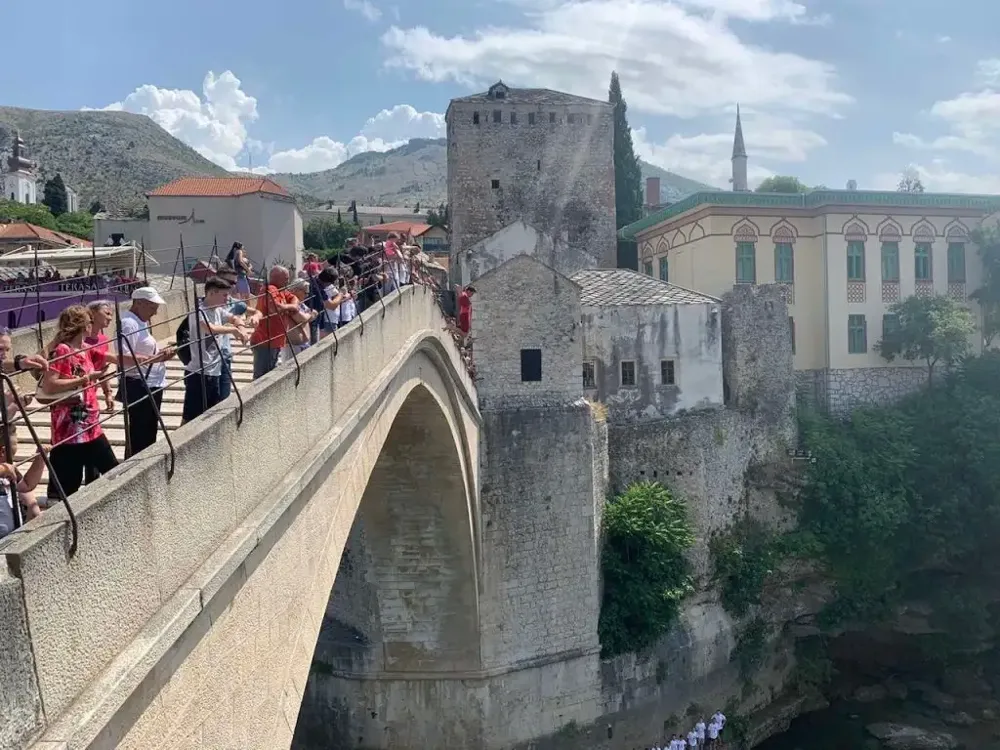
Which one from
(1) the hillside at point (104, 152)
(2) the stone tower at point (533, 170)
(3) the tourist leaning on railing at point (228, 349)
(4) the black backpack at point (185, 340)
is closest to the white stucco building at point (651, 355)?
(2) the stone tower at point (533, 170)

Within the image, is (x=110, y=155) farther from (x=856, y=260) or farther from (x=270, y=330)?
(x=270, y=330)

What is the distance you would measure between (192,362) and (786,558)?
58.3 ft

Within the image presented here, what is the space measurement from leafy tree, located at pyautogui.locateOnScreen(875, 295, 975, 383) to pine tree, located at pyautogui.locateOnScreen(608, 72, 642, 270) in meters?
15.2

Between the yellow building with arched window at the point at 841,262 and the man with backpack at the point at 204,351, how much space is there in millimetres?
19888

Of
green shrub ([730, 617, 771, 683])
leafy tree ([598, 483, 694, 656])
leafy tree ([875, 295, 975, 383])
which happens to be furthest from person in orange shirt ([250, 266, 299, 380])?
leafy tree ([875, 295, 975, 383])

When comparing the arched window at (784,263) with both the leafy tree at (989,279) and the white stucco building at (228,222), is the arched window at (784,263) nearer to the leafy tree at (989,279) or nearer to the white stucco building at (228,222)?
the leafy tree at (989,279)

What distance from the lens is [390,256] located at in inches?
451

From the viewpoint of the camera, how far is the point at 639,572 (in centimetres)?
1716

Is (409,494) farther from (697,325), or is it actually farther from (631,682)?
(697,325)

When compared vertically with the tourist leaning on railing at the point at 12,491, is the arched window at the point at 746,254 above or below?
above

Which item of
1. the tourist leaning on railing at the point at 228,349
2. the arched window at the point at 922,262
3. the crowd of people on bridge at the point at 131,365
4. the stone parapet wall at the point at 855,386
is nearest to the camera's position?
the crowd of people on bridge at the point at 131,365

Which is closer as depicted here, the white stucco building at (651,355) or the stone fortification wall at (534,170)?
the white stucco building at (651,355)

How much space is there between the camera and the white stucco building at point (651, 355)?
19.2 meters

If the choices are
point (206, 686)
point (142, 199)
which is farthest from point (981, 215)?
point (142, 199)
